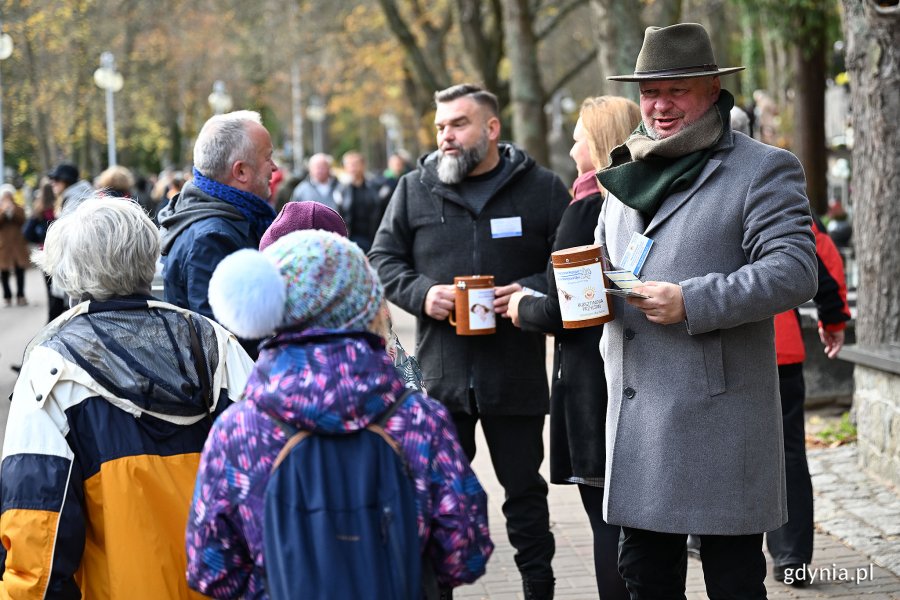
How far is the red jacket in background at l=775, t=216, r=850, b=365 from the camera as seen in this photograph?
552 centimetres

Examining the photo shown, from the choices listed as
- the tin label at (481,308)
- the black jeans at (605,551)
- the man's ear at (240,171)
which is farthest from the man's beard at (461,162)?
the black jeans at (605,551)

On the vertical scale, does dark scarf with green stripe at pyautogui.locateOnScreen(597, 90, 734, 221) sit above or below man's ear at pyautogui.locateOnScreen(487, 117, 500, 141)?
below

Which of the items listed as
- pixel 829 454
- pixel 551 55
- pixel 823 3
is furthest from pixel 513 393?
pixel 551 55

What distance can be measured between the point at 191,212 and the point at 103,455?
1.63 metres

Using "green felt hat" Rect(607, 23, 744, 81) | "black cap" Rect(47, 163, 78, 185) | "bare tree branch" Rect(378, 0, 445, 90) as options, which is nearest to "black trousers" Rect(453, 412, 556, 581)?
"green felt hat" Rect(607, 23, 744, 81)

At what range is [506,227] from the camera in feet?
17.5

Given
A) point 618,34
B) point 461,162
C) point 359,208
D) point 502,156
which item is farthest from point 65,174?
point 461,162

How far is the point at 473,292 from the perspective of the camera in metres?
5.02

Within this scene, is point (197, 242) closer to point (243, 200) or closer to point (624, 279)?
point (243, 200)

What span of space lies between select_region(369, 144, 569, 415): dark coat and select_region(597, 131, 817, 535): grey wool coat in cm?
146

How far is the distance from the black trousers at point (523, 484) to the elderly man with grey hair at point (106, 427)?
201cm

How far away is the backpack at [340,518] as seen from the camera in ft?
8.57

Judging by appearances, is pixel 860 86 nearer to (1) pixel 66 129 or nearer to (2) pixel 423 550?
(2) pixel 423 550

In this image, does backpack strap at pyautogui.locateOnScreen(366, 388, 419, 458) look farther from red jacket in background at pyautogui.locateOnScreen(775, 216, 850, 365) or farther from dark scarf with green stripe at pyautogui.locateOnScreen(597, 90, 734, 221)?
red jacket in background at pyautogui.locateOnScreen(775, 216, 850, 365)
